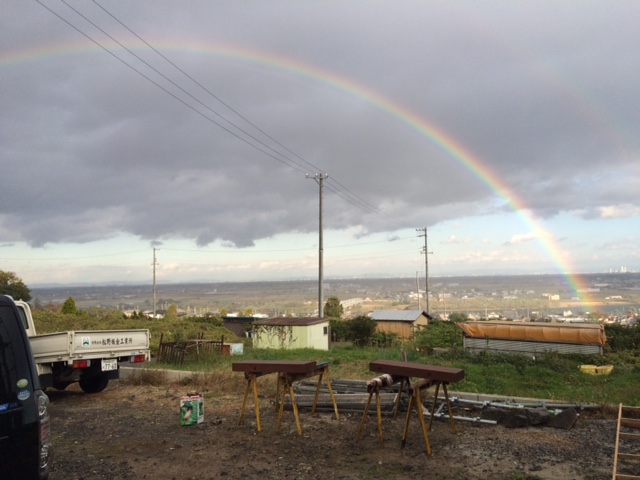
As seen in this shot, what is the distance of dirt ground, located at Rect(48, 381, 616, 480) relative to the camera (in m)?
5.75

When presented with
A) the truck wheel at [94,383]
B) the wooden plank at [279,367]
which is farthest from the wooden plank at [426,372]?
the truck wheel at [94,383]

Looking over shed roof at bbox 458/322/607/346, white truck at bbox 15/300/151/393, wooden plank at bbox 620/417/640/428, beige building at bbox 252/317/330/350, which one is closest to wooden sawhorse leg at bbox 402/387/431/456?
wooden plank at bbox 620/417/640/428

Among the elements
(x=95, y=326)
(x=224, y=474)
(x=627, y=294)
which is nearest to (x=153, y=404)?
(x=224, y=474)

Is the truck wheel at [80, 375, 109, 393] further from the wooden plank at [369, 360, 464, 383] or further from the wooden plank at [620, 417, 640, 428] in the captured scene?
the wooden plank at [620, 417, 640, 428]

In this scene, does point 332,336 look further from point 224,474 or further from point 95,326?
point 224,474

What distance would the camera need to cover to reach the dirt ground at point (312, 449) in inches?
226

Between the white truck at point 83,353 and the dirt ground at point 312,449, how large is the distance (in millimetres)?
1273

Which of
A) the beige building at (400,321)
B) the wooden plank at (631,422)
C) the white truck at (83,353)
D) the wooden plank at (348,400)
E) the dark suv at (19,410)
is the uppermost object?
the dark suv at (19,410)

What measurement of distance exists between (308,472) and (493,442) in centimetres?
259

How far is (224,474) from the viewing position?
5.75 meters

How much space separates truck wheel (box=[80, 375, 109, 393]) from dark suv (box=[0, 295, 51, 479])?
24.2ft

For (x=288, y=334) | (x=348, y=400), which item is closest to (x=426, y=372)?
(x=348, y=400)

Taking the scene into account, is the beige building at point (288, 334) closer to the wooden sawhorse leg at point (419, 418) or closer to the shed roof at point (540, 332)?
the shed roof at point (540, 332)

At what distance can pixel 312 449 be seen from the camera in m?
6.66
